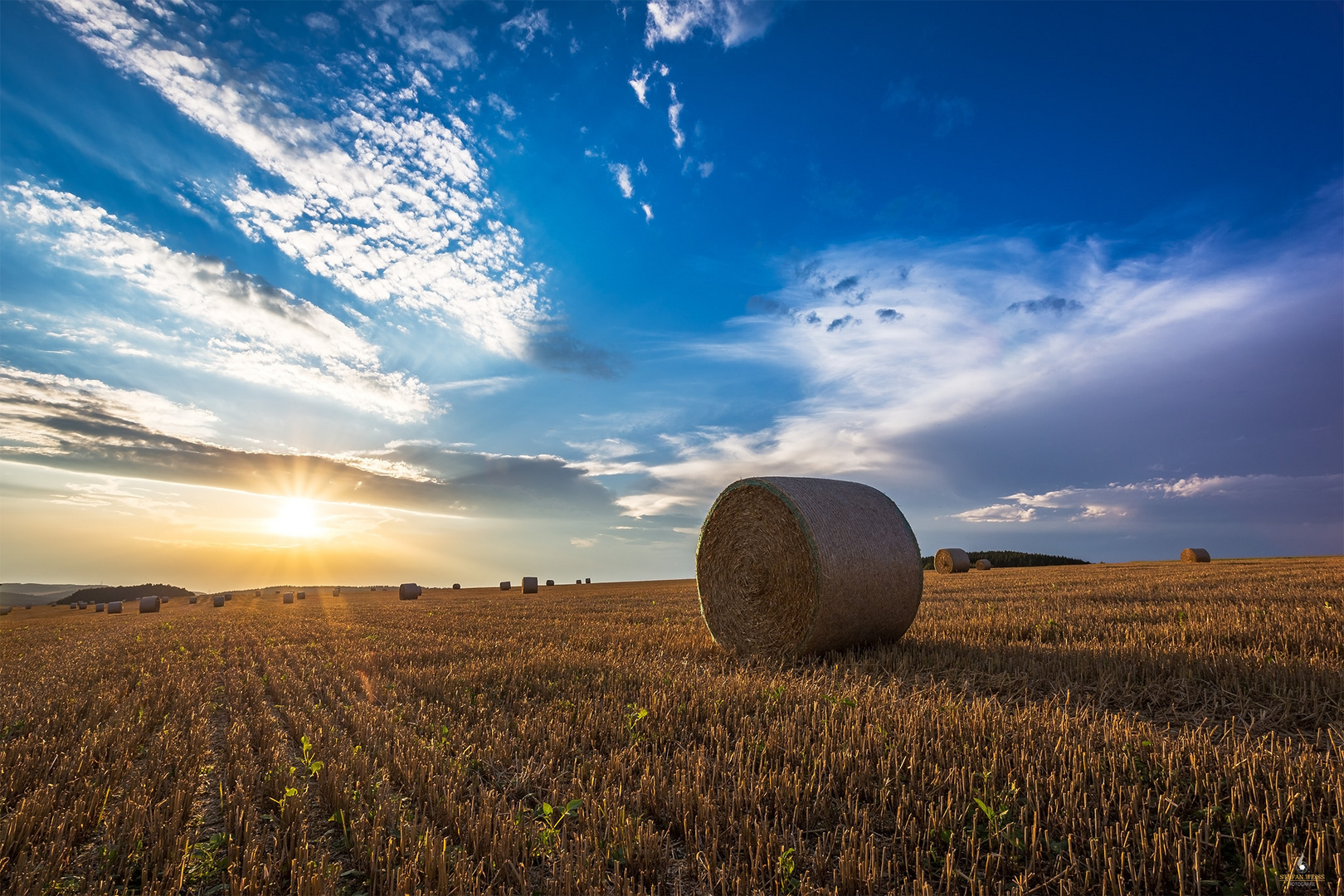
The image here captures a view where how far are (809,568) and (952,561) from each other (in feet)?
92.8

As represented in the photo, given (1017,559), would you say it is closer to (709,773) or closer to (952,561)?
(952,561)

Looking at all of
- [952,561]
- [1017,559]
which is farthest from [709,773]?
[1017,559]

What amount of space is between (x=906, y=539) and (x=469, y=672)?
6.09 meters

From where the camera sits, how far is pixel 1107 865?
9.27ft

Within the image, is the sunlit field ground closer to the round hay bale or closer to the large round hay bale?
the round hay bale

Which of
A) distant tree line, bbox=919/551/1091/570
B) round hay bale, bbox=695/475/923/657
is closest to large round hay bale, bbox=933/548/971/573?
distant tree line, bbox=919/551/1091/570

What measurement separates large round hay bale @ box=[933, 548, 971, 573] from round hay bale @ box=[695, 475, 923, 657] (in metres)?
26.6

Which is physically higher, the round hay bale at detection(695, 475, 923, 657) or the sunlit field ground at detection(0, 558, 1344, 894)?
the round hay bale at detection(695, 475, 923, 657)

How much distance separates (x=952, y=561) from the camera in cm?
3375

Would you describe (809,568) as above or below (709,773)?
above

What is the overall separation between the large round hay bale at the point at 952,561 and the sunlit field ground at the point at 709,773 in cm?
2674

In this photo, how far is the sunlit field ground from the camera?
9.59 feet

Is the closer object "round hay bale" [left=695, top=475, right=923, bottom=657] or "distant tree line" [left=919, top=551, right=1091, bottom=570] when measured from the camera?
"round hay bale" [left=695, top=475, right=923, bottom=657]

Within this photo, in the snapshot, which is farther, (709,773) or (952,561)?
(952,561)
